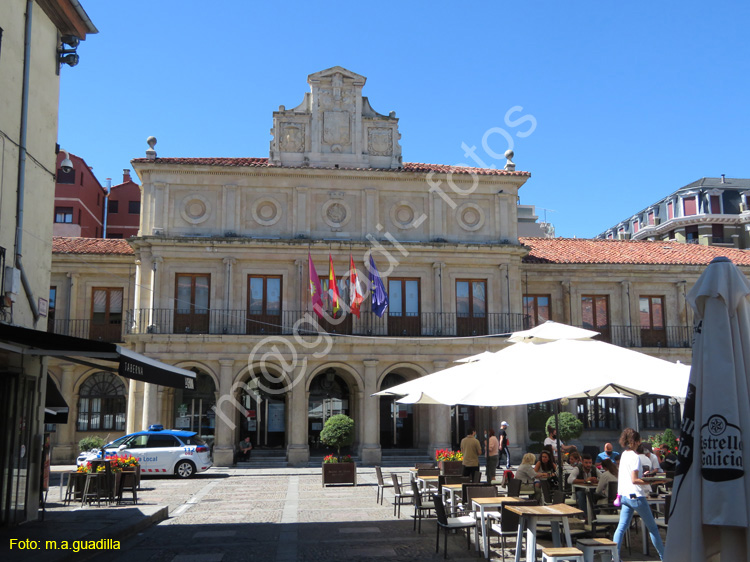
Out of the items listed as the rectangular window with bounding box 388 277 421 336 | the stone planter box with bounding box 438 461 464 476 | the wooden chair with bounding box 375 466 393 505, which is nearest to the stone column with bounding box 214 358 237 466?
the rectangular window with bounding box 388 277 421 336

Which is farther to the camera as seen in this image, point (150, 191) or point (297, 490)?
point (150, 191)

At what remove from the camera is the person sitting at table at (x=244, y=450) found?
27812 mm

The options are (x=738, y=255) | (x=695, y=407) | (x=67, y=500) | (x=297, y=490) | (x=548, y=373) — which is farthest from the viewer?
(x=738, y=255)

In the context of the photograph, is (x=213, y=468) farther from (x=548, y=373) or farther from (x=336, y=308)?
(x=548, y=373)

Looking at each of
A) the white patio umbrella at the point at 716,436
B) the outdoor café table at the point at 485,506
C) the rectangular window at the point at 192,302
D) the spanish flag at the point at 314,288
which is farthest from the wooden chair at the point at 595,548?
the rectangular window at the point at 192,302

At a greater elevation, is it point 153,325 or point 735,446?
point 153,325

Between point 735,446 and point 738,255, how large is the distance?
34.5 metres

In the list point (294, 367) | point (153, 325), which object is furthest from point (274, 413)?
point (153, 325)

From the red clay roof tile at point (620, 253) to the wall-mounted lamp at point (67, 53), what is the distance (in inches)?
846

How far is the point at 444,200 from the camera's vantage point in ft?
98.5

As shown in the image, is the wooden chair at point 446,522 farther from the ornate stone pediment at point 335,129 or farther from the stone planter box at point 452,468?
the ornate stone pediment at point 335,129

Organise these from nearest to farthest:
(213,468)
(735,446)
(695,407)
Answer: (735,446), (695,407), (213,468)

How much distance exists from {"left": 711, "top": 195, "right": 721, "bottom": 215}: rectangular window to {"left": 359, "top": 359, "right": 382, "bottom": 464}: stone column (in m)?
40.4

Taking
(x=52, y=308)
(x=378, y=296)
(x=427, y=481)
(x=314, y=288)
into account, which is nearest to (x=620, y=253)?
(x=378, y=296)
